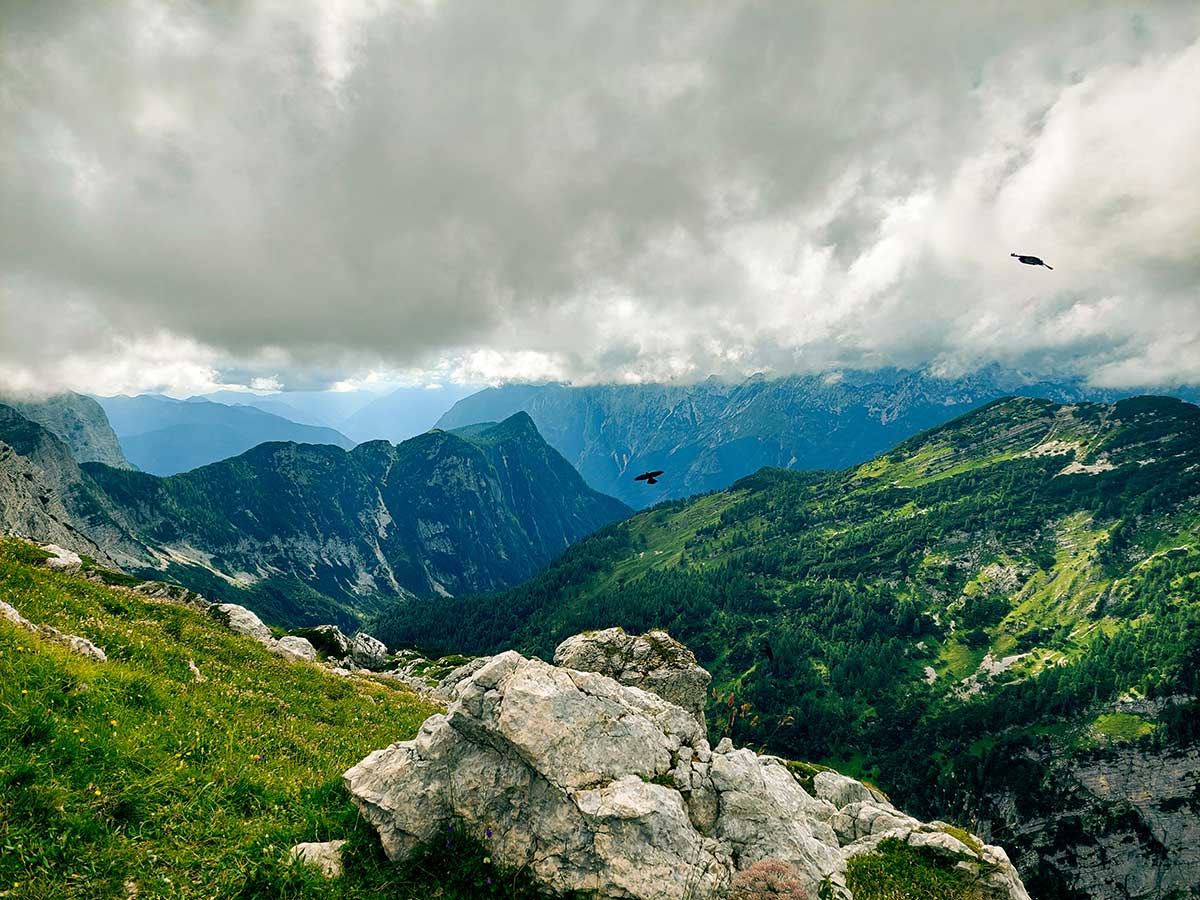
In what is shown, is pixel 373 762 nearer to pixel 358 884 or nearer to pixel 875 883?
pixel 358 884

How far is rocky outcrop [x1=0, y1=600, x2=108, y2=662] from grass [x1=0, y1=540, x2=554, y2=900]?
65 cm

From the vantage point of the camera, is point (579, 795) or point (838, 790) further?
point (838, 790)

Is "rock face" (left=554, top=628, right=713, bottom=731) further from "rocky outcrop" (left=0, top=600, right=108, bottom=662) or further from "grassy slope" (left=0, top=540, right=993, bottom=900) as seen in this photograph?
"rocky outcrop" (left=0, top=600, right=108, bottom=662)

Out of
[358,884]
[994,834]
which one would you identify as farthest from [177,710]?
[994,834]

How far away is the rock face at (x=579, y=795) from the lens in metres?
11.6

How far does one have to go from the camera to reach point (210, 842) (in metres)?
9.67

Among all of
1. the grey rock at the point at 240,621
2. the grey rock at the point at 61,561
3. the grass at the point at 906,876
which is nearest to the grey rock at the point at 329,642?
the grey rock at the point at 240,621

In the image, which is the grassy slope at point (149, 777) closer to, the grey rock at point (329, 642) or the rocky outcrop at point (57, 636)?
the rocky outcrop at point (57, 636)

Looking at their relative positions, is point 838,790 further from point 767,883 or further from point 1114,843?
point 1114,843

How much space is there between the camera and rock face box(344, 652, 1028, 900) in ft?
38.1

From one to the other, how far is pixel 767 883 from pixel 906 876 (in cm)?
1078

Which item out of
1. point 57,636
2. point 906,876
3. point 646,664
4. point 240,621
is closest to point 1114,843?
point 646,664

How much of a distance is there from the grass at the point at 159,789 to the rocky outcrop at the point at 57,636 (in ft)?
2.14

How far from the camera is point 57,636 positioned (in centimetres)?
1434
